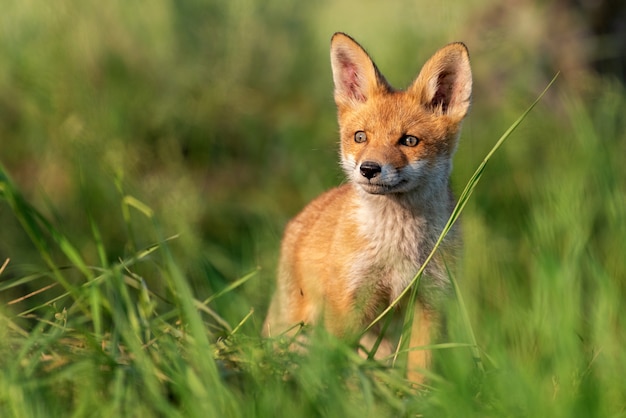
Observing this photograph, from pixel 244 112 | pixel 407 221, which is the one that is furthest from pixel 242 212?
pixel 407 221

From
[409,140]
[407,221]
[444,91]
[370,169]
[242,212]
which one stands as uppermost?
[444,91]

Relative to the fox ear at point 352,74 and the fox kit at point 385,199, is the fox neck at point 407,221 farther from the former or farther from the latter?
the fox ear at point 352,74

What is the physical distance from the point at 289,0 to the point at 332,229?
4.42 metres

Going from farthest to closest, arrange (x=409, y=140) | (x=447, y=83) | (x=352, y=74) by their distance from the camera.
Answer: (x=352, y=74)
(x=447, y=83)
(x=409, y=140)

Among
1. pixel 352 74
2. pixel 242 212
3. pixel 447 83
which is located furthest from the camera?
pixel 242 212

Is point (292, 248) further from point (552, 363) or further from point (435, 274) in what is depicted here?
point (552, 363)

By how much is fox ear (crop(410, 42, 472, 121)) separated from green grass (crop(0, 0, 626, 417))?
21.5 inches

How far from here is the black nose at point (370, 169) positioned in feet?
12.8

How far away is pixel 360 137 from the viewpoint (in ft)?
14.1

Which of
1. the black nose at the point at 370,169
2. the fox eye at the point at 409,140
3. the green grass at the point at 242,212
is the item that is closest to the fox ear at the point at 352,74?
the fox eye at the point at 409,140

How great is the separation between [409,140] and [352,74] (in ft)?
1.99

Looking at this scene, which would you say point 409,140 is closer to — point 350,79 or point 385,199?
point 385,199

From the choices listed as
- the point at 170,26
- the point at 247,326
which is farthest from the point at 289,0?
the point at 247,326

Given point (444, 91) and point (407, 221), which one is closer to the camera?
point (407, 221)
